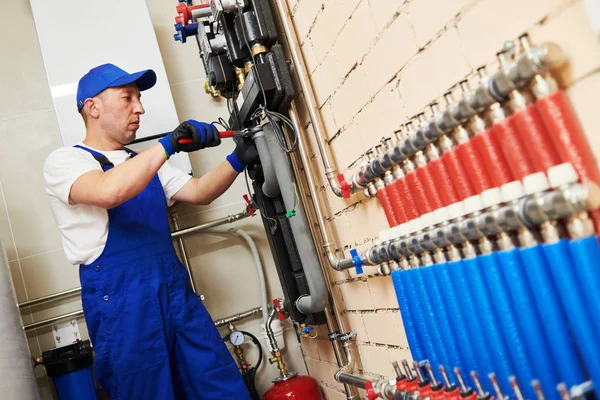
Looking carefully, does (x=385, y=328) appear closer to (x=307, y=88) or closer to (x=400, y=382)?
(x=400, y=382)

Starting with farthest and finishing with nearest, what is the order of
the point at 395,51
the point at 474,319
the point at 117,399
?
the point at 117,399 → the point at 395,51 → the point at 474,319

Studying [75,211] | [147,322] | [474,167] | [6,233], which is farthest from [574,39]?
[6,233]

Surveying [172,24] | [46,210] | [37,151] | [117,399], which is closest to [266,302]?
[117,399]

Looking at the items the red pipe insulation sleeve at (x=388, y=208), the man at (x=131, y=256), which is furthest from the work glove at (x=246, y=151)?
the red pipe insulation sleeve at (x=388, y=208)

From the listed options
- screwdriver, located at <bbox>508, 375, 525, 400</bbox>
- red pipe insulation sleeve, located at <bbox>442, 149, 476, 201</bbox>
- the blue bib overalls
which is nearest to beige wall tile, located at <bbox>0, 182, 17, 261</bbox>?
the blue bib overalls

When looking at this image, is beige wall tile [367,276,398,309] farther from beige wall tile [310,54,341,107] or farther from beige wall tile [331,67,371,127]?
beige wall tile [310,54,341,107]

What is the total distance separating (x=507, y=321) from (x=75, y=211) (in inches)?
62.0

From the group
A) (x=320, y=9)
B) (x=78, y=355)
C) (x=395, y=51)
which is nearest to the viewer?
(x=395, y=51)

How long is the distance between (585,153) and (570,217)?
0.30 ft

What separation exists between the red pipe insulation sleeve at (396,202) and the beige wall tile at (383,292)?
302 mm

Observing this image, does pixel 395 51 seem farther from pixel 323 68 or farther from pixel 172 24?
pixel 172 24

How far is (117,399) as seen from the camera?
5.86ft

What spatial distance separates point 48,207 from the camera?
7.62ft

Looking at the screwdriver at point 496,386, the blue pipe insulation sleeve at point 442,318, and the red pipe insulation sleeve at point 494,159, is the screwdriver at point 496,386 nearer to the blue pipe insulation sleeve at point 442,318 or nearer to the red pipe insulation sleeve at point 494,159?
the blue pipe insulation sleeve at point 442,318
